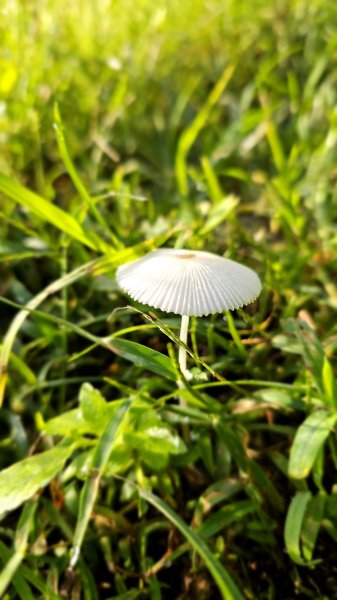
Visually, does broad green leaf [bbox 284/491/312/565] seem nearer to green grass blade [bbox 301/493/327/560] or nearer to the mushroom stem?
green grass blade [bbox 301/493/327/560]

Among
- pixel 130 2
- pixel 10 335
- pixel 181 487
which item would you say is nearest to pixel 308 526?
pixel 181 487

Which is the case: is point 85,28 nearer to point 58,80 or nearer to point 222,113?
point 58,80

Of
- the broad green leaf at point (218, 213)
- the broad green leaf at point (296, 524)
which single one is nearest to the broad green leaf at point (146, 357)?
the broad green leaf at point (296, 524)

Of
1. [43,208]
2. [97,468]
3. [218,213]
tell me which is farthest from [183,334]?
[218,213]

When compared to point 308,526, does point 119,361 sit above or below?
above

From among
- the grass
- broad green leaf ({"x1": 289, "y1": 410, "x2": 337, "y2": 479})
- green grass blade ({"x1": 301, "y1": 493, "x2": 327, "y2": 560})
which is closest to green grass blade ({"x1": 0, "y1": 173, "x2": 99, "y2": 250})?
the grass
